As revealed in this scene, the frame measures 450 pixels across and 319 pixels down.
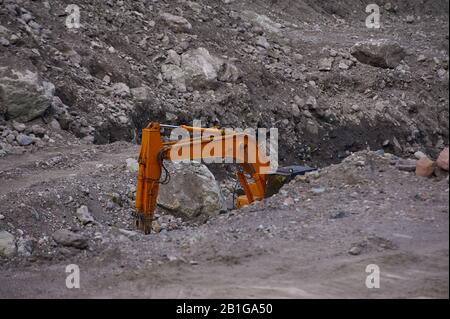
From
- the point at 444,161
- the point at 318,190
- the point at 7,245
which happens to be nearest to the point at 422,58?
the point at 318,190

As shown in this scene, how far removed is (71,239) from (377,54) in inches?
474

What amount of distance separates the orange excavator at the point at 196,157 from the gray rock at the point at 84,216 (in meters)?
0.83

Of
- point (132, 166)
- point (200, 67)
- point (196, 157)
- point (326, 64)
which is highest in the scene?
point (326, 64)

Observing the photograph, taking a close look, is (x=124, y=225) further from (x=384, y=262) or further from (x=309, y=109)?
(x=309, y=109)

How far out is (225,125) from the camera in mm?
15062

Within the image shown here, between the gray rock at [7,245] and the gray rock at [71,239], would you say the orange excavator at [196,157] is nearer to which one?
the gray rock at [71,239]

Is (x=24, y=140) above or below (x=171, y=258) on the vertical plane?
above

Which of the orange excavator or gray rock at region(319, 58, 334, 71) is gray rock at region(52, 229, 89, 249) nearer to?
the orange excavator

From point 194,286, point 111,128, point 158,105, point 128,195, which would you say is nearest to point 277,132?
point 158,105

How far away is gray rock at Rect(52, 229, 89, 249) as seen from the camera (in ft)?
25.1

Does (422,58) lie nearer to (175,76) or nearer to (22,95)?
(175,76)

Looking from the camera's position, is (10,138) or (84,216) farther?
(10,138)

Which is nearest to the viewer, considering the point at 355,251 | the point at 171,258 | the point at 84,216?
the point at 355,251
